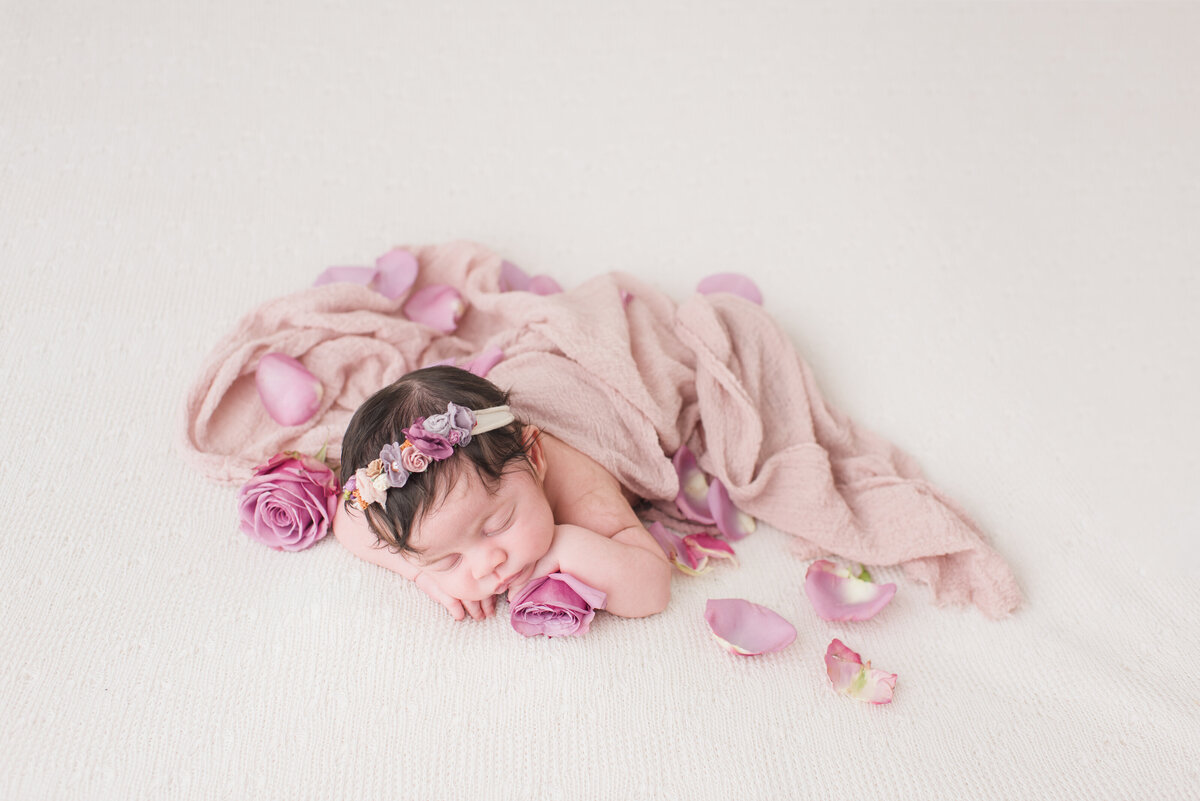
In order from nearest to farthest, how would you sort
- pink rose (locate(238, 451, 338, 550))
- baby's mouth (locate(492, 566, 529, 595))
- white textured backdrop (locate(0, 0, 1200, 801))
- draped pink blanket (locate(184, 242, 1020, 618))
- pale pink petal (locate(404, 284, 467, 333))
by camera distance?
white textured backdrop (locate(0, 0, 1200, 801))
baby's mouth (locate(492, 566, 529, 595))
pink rose (locate(238, 451, 338, 550))
draped pink blanket (locate(184, 242, 1020, 618))
pale pink petal (locate(404, 284, 467, 333))

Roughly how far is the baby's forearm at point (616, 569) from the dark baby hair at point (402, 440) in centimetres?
13

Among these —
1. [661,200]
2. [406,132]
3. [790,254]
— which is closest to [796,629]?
[790,254]

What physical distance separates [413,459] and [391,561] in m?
0.23

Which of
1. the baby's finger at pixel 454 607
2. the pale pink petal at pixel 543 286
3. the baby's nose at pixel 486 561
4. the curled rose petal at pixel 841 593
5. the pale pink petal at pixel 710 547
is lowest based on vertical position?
the baby's finger at pixel 454 607

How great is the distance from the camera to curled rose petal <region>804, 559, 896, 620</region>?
1.33 meters

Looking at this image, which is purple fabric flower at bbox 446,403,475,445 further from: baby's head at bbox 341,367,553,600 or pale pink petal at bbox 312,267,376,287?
pale pink petal at bbox 312,267,376,287

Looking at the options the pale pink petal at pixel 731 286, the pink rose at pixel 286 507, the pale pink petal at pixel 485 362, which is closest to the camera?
the pink rose at pixel 286 507

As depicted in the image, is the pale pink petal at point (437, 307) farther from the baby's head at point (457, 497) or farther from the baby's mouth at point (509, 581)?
the baby's mouth at point (509, 581)

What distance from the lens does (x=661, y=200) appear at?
1956 mm

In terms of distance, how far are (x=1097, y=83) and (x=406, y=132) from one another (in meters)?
1.44

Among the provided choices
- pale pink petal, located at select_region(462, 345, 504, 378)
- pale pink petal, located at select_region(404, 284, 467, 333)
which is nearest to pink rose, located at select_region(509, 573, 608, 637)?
pale pink petal, located at select_region(462, 345, 504, 378)

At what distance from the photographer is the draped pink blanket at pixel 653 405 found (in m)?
1.44

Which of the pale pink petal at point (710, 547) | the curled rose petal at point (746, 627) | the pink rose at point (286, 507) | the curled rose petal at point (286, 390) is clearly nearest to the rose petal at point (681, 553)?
the pale pink petal at point (710, 547)

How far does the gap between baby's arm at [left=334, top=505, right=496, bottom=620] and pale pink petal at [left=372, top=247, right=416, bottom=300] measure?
561 millimetres
